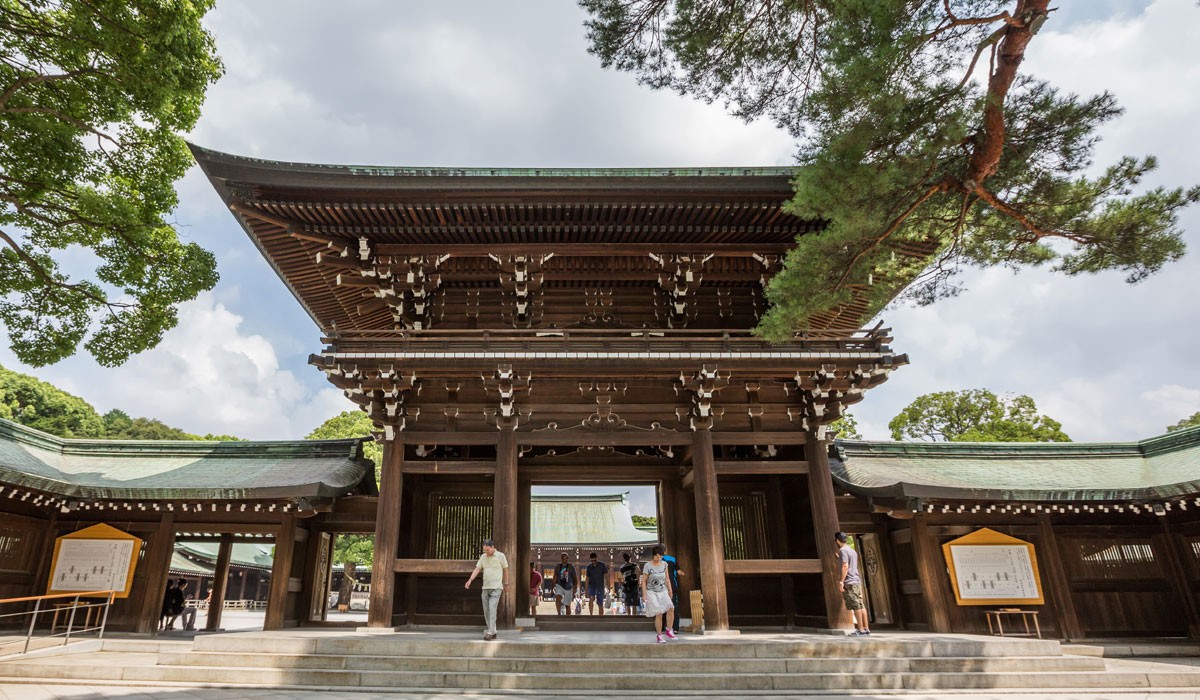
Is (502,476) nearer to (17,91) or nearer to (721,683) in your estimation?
(721,683)

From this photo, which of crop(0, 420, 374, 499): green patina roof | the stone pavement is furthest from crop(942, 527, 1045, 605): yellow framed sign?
crop(0, 420, 374, 499): green patina roof

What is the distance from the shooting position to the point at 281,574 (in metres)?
12.1

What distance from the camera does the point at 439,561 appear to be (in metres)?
10.4

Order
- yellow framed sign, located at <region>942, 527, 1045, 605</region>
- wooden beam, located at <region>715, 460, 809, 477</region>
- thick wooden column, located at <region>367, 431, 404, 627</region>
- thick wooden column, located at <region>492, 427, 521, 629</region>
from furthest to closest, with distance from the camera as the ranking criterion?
yellow framed sign, located at <region>942, 527, 1045, 605</region> → wooden beam, located at <region>715, 460, 809, 477</region> → thick wooden column, located at <region>492, 427, 521, 629</region> → thick wooden column, located at <region>367, 431, 404, 627</region>

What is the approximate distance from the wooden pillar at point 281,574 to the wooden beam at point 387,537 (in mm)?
2697

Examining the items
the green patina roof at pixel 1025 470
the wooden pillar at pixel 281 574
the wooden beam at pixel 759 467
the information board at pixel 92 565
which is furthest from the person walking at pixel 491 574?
the information board at pixel 92 565

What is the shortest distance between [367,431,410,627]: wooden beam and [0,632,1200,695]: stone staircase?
1.57 meters

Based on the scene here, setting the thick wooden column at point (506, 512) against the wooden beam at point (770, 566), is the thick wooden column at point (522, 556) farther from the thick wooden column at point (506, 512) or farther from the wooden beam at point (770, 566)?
the wooden beam at point (770, 566)

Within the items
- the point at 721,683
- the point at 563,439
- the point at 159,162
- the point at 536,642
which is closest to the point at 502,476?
the point at 563,439

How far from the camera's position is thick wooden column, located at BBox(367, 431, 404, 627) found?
A: 32.8ft

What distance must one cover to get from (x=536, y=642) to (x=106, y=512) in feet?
35.0

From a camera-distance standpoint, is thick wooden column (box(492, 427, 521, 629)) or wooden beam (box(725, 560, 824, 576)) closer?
thick wooden column (box(492, 427, 521, 629))

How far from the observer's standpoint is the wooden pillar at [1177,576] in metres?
11.7

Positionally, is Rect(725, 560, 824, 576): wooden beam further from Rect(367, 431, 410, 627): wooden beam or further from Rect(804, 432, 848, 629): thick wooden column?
Rect(367, 431, 410, 627): wooden beam
